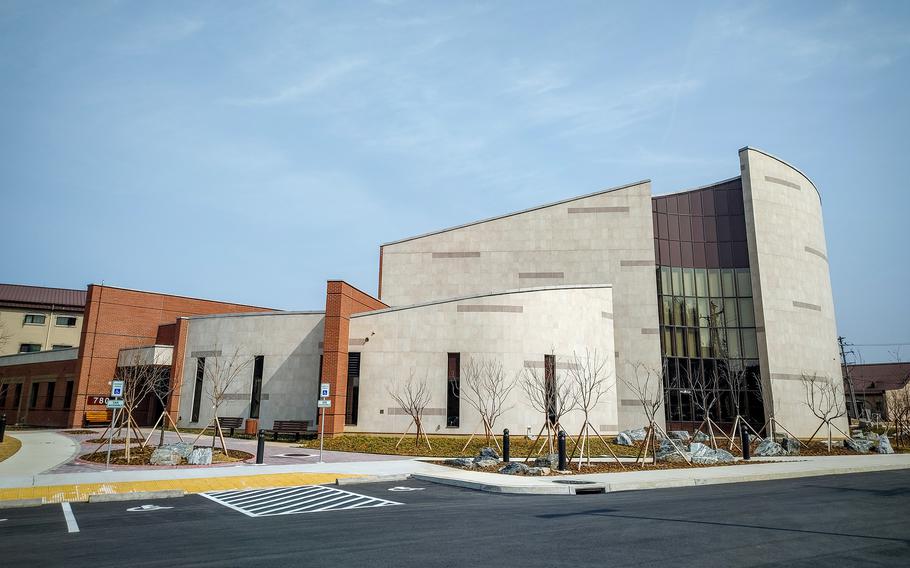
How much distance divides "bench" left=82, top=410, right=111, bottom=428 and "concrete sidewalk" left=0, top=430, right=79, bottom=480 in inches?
339

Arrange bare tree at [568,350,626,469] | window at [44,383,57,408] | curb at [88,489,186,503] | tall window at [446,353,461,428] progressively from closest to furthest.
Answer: curb at [88,489,186,503] < tall window at [446,353,461,428] < bare tree at [568,350,626,469] < window at [44,383,57,408]

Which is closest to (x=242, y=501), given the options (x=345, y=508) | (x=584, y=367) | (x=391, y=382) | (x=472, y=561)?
(x=345, y=508)

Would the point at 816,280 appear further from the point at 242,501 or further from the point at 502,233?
the point at 242,501

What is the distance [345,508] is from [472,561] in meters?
5.90

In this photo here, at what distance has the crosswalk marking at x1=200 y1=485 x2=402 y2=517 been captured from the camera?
42.7 ft

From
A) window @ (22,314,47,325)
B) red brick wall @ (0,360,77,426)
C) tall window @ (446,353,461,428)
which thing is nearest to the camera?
tall window @ (446,353,461,428)

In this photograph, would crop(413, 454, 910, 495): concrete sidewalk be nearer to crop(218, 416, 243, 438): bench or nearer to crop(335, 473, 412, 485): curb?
crop(335, 473, 412, 485): curb

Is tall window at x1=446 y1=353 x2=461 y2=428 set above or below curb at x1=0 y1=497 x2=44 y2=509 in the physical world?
above

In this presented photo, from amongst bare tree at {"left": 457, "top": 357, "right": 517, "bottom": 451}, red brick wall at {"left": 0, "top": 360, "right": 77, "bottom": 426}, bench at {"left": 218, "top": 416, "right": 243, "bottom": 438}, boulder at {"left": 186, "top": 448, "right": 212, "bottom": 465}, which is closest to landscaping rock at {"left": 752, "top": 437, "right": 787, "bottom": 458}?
bare tree at {"left": 457, "top": 357, "right": 517, "bottom": 451}

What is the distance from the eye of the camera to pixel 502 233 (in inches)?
1777

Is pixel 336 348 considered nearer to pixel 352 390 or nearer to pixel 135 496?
pixel 352 390

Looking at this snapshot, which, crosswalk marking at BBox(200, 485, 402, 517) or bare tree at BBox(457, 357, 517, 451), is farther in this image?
bare tree at BBox(457, 357, 517, 451)

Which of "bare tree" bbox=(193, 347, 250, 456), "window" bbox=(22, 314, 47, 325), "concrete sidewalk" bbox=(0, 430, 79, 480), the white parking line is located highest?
"window" bbox=(22, 314, 47, 325)

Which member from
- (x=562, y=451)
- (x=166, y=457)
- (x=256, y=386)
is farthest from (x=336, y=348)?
(x=562, y=451)
